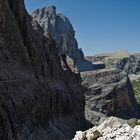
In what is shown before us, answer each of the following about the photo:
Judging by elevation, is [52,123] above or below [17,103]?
below

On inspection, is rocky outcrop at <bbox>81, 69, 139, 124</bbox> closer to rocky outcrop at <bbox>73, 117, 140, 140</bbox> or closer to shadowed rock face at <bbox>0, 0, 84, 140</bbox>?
shadowed rock face at <bbox>0, 0, 84, 140</bbox>

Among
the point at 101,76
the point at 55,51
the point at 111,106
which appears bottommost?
the point at 111,106

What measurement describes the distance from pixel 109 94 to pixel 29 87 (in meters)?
108

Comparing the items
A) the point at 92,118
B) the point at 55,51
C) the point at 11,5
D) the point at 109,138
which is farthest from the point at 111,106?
the point at 109,138

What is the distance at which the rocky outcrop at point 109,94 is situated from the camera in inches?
6452

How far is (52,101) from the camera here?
263 feet

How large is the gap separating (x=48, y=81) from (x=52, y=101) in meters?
4.31

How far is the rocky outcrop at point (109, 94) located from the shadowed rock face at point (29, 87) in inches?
2482

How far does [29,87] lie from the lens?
6328cm

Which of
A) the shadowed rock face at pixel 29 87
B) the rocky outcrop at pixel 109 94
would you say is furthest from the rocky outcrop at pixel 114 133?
the rocky outcrop at pixel 109 94

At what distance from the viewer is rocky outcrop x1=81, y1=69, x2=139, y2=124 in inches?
6452

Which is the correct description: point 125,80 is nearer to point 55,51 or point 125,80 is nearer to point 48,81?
point 55,51

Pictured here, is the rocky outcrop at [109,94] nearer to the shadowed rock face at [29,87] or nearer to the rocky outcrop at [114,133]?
the shadowed rock face at [29,87]

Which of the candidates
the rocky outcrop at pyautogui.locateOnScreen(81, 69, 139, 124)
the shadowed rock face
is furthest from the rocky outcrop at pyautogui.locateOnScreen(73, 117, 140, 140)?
the rocky outcrop at pyautogui.locateOnScreen(81, 69, 139, 124)
